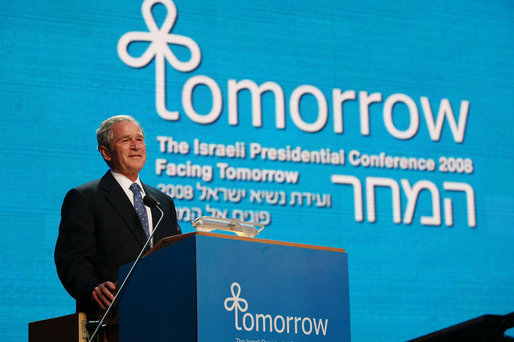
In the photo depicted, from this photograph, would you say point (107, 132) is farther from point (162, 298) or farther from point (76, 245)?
point (162, 298)

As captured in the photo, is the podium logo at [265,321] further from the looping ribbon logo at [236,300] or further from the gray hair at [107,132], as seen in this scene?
the gray hair at [107,132]

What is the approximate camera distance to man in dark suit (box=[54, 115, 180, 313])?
2295 mm

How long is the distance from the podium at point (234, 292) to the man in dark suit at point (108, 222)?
1.11ft

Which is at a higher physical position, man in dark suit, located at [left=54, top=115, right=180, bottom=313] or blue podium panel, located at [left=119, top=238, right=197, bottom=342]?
man in dark suit, located at [left=54, top=115, right=180, bottom=313]

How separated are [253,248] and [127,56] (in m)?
2.83

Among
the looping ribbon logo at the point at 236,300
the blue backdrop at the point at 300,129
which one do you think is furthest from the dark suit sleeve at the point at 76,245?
the blue backdrop at the point at 300,129

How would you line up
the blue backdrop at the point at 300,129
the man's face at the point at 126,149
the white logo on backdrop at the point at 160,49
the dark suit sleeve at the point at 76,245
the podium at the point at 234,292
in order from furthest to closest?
the white logo on backdrop at the point at 160,49, the blue backdrop at the point at 300,129, the man's face at the point at 126,149, the dark suit sleeve at the point at 76,245, the podium at the point at 234,292

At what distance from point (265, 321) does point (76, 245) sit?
2.46 feet

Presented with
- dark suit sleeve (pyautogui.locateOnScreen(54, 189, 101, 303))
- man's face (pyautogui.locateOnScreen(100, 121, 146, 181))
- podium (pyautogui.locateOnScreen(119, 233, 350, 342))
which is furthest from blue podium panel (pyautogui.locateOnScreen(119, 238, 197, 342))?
man's face (pyautogui.locateOnScreen(100, 121, 146, 181))

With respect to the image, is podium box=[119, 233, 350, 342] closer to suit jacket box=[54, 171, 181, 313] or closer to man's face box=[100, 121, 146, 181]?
suit jacket box=[54, 171, 181, 313]

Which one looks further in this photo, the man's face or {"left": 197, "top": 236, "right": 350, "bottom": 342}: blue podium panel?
the man's face

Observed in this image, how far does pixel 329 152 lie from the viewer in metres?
4.76

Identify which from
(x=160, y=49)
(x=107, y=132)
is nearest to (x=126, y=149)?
(x=107, y=132)

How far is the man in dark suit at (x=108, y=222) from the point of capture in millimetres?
2295
